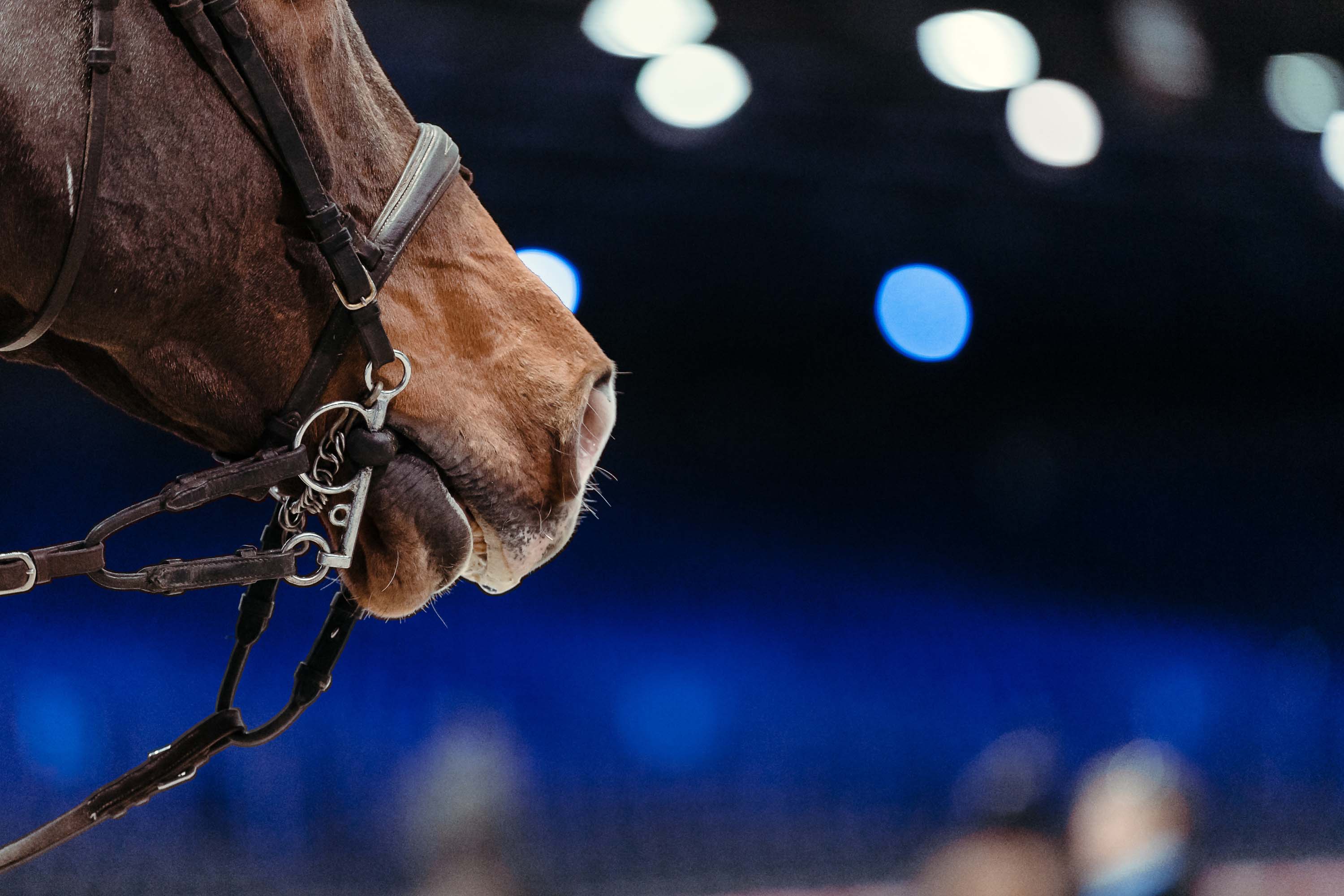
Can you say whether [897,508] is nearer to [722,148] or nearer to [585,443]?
[722,148]

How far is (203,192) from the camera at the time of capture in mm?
760

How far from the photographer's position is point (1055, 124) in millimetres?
2871

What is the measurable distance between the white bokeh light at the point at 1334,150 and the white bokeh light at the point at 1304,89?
2 cm

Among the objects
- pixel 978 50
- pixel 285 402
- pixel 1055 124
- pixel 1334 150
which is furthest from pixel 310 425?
pixel 1334 150

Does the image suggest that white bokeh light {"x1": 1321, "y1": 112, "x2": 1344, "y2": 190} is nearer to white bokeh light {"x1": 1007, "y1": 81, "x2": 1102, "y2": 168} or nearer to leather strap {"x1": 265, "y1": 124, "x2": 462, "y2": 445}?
white bokeh light {"x1": 1007, "y1": 81, "x2": 1102, "y2": 168}

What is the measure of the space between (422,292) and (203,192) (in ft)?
0.59

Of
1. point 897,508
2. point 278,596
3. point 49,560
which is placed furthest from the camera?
point 897,508

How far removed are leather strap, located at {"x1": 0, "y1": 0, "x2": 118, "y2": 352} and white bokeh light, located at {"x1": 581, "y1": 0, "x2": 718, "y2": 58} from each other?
1.90 m

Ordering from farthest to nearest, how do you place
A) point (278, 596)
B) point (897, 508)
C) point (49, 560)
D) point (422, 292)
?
point (897, 508), point (278, 596), point (422, 292), point (49, 560)

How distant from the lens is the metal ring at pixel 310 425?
2.70 ft

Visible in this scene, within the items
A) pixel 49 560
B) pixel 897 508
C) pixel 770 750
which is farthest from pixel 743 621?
pixel 49 560

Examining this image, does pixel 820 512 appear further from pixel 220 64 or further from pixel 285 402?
pixel 220 64

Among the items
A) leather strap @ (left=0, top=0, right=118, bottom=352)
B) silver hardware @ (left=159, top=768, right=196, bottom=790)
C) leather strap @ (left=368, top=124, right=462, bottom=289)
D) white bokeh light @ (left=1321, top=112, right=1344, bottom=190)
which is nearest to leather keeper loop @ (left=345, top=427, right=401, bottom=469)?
leather strap @ (left=368, top=124, right=462, bottom=289)

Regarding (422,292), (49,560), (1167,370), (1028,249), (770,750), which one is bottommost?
(770,750)
